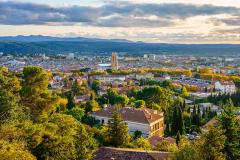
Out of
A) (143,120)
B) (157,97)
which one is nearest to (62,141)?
(143,120)

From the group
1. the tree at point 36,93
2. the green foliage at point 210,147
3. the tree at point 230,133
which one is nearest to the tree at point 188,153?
the green foliage at point 210,147

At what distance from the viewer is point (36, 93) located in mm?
28609

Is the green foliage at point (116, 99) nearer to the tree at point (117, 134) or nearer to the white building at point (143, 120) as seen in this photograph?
the white building at point (143, 120)

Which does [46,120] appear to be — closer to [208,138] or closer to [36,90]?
[36,90]

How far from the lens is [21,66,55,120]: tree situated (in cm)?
2847

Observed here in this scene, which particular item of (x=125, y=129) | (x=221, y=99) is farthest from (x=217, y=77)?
(x=125, y=129)

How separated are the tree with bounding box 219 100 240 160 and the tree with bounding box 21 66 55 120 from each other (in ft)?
42.3

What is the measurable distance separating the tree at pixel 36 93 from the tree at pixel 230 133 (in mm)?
12893

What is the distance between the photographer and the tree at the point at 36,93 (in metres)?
28.5

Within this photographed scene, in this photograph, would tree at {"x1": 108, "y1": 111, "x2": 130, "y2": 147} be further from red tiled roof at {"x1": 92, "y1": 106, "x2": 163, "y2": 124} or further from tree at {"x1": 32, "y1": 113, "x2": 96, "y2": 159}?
red tiled roof at {"x1": 92, "y1": 106, "x2": 163, "y2": 124}

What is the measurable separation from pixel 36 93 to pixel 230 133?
13682 mm

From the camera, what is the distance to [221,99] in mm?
73312

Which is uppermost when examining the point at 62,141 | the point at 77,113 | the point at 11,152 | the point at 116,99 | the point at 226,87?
the point at 11,152

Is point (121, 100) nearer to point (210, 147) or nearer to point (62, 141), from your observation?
point (62, 141)
